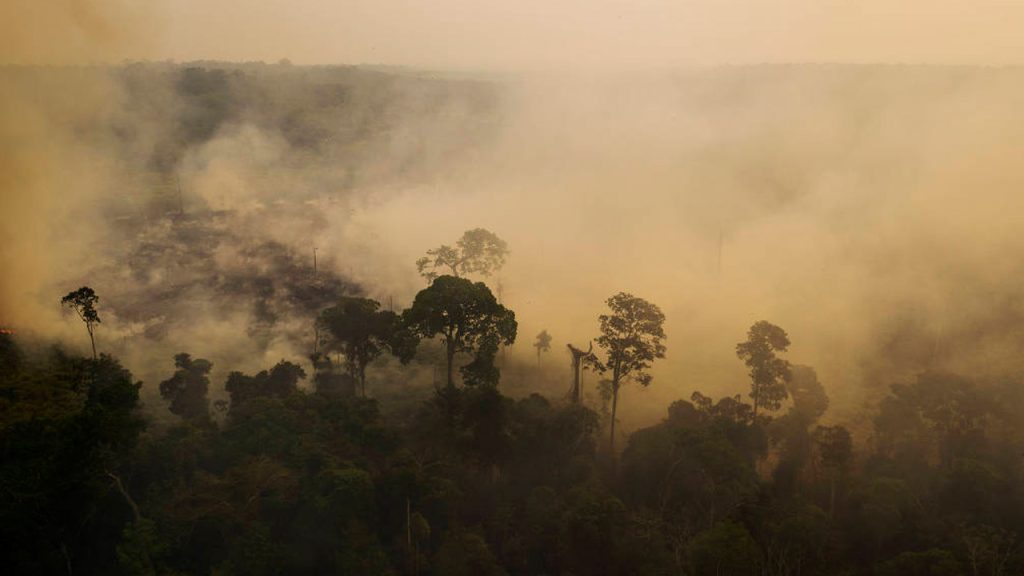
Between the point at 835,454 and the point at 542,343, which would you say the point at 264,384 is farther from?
the point at 835,454

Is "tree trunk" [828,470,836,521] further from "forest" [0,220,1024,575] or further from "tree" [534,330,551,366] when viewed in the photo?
"tree" [534,330,551,366]

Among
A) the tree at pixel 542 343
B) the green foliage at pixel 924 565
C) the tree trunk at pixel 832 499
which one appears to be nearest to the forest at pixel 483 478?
the green foliage at pixel 924 565

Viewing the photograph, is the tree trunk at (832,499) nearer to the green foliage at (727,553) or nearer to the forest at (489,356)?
the forest at (489,356)

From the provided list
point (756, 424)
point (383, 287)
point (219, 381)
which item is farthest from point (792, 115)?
point (219, 381)

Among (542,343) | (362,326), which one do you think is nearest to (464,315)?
(362,326)

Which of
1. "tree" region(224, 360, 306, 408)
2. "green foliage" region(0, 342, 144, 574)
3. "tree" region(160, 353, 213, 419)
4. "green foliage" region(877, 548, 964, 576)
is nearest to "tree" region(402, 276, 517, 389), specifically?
"tree" region(224, 360, 306, 408)
